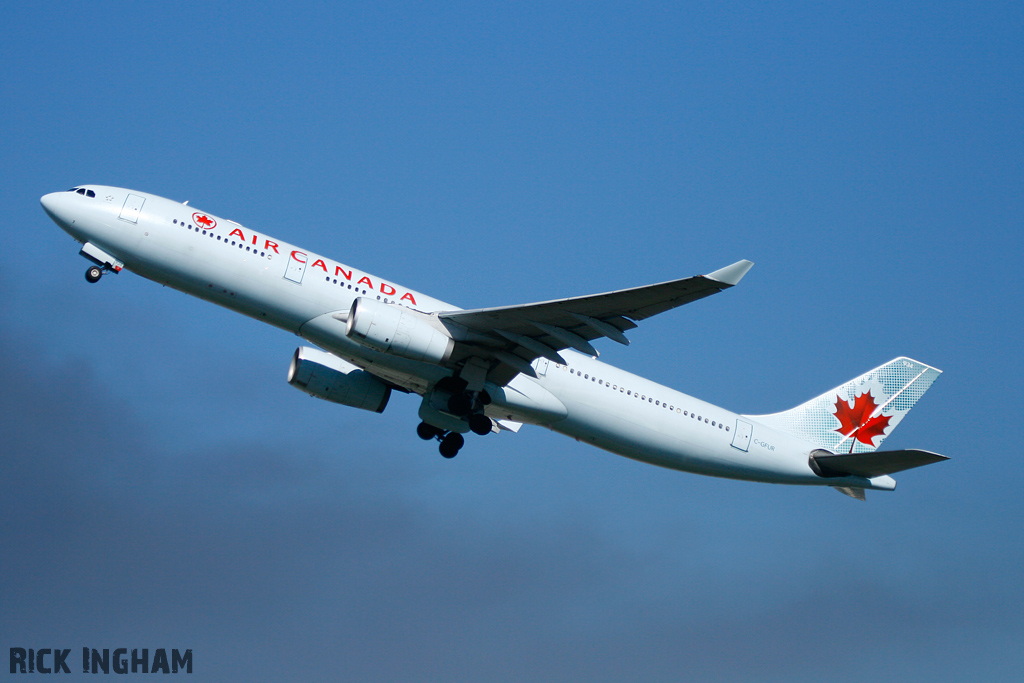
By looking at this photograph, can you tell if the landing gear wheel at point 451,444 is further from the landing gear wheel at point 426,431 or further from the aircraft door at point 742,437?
the aircraft door at point 742,437

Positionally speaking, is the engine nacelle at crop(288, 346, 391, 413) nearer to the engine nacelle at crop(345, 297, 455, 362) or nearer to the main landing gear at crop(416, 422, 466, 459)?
the main landing gear at crop(416, 422, 466, 459)

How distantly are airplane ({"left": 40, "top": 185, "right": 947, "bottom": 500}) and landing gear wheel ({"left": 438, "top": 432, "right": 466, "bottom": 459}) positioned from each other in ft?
2.92

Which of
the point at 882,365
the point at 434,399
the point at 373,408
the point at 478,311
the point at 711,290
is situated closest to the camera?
the point at 711,290

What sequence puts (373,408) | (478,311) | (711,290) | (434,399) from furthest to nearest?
(373,408)
(434,399)
(478,311)
(711,290)

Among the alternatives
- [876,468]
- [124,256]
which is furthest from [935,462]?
[124,256]

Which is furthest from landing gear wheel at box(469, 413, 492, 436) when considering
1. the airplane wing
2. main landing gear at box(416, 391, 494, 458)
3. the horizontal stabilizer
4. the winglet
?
the horizontal stabilizer

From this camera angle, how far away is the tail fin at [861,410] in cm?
3391

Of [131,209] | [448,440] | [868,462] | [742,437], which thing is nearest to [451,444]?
[448,440]

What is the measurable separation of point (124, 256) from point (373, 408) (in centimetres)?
925

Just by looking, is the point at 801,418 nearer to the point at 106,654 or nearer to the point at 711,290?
the point at 711,290

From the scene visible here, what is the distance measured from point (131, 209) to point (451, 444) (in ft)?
41.1

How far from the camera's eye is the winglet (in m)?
22.2

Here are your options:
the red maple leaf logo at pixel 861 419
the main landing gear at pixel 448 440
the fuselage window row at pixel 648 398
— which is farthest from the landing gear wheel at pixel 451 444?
the red maple leaf logo at pixel 861 419

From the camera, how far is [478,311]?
2731cm
